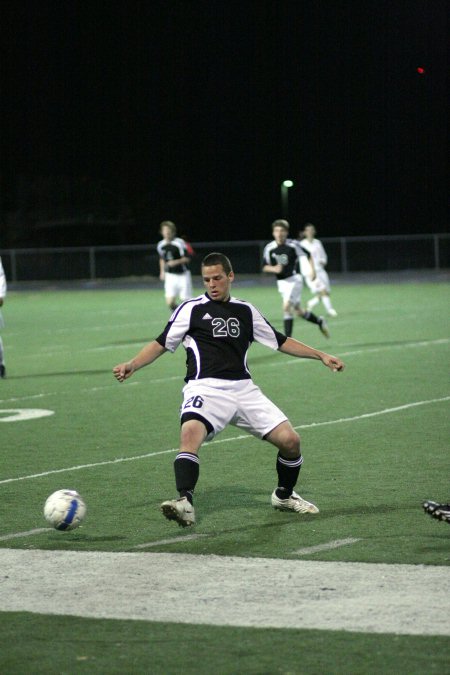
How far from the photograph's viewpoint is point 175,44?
70.3 m

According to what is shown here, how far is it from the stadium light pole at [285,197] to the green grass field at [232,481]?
49359mm

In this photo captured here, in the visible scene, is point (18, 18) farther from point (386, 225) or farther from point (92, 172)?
point (386, 225)

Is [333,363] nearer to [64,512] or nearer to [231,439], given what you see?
[64,512]

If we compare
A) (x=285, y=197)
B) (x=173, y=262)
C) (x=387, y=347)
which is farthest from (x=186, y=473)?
(x=285, y=197)

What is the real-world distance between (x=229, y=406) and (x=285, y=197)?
2526 inches

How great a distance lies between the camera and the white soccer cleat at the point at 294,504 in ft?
27.2

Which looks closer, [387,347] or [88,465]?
[88,465]

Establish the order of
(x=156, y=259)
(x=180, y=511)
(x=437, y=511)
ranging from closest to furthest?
(x=437, y=511), (x=180, y=511), (x=156, y=259)

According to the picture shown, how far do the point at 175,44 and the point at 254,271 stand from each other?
21.8 m

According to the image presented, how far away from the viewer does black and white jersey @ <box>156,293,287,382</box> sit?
8.20m

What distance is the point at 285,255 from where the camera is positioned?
888 inches

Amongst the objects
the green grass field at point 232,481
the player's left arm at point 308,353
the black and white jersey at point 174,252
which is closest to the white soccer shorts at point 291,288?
the green grass field at point 232,481

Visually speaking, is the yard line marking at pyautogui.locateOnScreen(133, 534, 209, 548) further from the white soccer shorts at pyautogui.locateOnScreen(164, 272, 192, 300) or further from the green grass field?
the white soccer shorts at pyautogui.locateOnScreen(164, 272, 192, 300)

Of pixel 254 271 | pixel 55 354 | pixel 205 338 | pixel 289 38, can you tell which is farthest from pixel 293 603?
pixel 289 38
